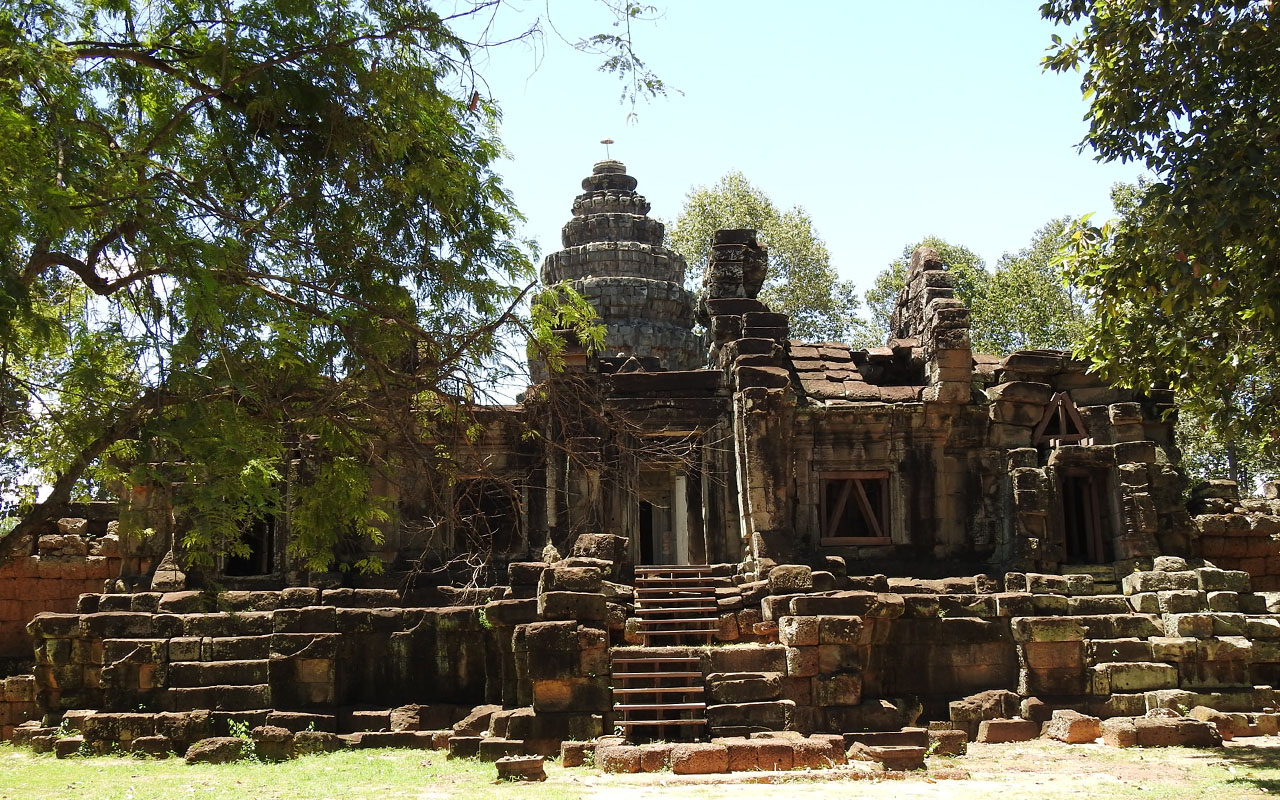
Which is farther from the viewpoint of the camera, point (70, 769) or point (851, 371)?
point (851, 371)

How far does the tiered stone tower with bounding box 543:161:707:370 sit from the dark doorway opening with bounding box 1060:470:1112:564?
1008 cm

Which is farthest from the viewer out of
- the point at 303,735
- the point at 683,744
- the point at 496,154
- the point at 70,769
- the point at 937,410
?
the point at 937,410

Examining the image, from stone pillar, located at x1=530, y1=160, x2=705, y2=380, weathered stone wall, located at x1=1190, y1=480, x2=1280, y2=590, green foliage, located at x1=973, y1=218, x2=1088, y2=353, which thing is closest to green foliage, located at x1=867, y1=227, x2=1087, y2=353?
green foliage, located at x1=973, y1=218, x2=1088, y2=353

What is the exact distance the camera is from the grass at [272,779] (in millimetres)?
10109

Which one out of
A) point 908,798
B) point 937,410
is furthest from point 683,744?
point 937,410

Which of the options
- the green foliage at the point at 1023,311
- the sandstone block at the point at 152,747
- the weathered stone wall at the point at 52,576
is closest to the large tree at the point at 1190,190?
the sandstone block at the point at 152,747

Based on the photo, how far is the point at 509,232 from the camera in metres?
9.07

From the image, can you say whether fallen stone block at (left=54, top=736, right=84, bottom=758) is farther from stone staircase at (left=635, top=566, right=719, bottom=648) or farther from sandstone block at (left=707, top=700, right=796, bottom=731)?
sandstone block at (left=707, top=700, right=796, bottom=731)

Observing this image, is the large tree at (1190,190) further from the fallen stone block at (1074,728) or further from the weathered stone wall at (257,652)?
the weathered stone wall at (257,652)

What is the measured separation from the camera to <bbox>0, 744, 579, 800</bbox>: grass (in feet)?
33.2

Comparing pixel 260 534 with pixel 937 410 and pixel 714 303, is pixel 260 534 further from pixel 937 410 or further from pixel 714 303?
pixel 937 410

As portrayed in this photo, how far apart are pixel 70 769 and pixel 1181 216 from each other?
36.9 ft

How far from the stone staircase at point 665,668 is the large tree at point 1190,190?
17.0 feet

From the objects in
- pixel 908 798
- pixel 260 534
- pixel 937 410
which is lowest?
pixel 908 798
